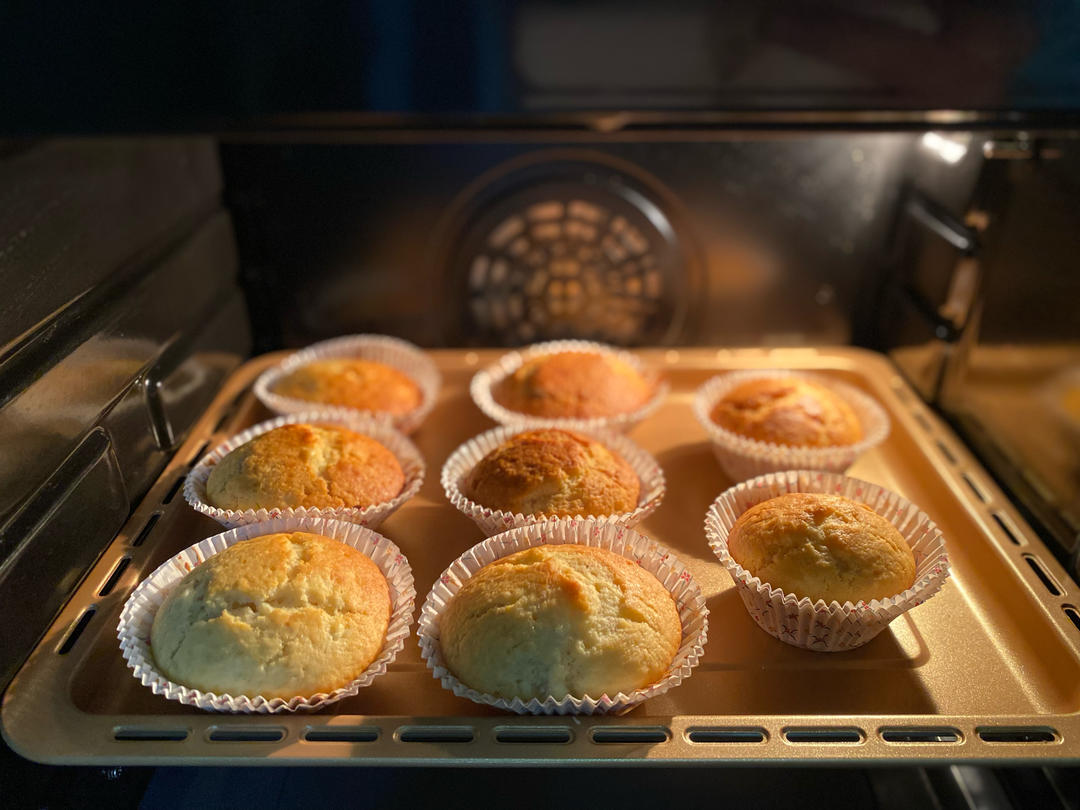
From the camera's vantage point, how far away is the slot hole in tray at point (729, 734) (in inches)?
56.6

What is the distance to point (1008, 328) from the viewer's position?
212cm

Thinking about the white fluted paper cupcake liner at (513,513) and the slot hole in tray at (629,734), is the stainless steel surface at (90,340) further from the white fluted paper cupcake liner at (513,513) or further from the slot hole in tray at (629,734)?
the slot hole in tray at (629,734)

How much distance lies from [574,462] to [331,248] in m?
1.08

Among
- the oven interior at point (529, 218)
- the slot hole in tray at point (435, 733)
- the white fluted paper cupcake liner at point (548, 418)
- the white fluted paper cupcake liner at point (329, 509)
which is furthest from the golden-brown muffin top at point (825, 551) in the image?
the white fluted paper cupcake liner at point (329, 509)

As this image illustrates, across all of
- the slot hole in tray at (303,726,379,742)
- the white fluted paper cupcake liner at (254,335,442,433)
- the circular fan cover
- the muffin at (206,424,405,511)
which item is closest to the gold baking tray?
the slot hole in tray at (303,726,379,742)

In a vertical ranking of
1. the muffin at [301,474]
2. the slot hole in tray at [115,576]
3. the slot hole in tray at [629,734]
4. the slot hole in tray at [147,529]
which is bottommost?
the slot hole in tray at [115,576]

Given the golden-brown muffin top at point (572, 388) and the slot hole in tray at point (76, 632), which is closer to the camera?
the slot hole in tray at point (76, 632)

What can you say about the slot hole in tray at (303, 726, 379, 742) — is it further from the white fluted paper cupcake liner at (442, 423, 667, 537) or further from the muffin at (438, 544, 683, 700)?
the white fluted paper cupcake liner at (442, 423, 667, 537)

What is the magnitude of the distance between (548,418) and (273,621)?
40.3 inches

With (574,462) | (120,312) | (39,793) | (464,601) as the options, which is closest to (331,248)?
(120,312)

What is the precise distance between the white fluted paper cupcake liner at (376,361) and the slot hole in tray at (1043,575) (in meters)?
1.53

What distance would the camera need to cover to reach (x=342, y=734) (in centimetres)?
143

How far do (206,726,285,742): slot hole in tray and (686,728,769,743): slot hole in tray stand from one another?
0.69 meters

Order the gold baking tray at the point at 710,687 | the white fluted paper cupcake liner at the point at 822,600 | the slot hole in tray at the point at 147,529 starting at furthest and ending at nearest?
the slot hole in tray at the point at 147,529 < the white fluted paper cupcake liner at the point at 822,600 < the gold baking tray at the point at 710,687
